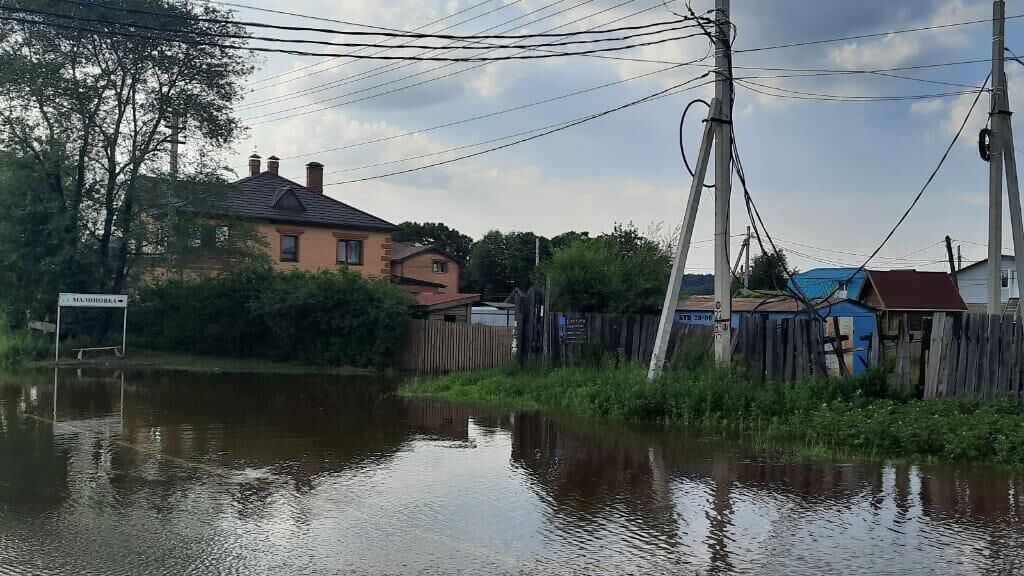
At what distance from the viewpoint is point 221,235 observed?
3256cm

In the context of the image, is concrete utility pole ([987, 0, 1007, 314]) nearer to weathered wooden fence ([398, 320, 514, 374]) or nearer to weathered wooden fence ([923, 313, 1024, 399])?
weathered wooden fence ([923, 313, 1024, 399])

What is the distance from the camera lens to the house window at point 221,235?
106 feet

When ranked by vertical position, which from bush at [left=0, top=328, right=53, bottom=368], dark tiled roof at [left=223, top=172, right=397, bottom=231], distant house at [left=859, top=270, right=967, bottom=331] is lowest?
bush at [left=0, top=328, right=53, bottom=368]

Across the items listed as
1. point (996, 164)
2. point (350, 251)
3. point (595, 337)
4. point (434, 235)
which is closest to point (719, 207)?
point (595, 337)

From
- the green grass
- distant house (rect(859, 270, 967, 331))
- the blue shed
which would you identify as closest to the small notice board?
the blue shed

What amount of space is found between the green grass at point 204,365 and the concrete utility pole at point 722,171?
46.6ft

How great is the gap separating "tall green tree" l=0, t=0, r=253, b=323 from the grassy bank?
18.2 m

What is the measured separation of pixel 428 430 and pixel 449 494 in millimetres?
4727

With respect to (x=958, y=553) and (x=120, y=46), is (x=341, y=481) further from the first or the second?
(x=120, y=46)

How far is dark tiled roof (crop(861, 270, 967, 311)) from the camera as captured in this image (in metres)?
29.9

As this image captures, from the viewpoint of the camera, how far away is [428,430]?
13.7 m

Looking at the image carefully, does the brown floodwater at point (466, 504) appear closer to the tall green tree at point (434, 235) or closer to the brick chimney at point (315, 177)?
the brick chimney at point (315, 177)

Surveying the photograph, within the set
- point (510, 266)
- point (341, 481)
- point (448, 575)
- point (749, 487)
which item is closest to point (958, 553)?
point (749, 487)

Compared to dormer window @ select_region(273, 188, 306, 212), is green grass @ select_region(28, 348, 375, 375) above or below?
below
